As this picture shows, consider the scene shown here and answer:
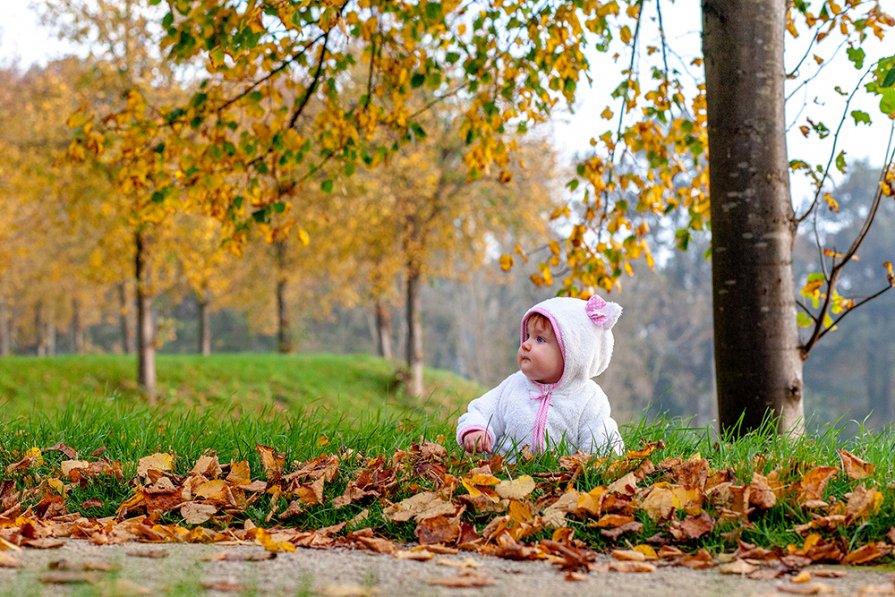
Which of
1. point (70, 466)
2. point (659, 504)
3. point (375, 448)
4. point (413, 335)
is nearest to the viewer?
point (659, 504)

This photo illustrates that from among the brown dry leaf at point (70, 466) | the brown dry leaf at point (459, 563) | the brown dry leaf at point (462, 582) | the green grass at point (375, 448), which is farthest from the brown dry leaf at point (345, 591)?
the brown dry leaf at point (70, 466)

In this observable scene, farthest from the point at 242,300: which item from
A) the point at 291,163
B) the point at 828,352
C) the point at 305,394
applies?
the point at 828,352

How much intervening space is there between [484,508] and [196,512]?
41.5 inches

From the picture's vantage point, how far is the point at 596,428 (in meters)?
3.78

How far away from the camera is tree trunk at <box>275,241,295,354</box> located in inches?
848

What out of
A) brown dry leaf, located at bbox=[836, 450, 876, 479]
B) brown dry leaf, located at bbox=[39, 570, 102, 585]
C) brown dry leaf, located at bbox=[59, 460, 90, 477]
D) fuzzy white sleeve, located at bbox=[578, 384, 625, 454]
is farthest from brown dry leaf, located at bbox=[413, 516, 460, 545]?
brown dry leaf, located at bbox=[59, 460, 90, 477]

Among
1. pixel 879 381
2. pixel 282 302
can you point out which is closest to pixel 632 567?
pixel 282 302

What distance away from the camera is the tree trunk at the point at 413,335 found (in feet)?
56.9

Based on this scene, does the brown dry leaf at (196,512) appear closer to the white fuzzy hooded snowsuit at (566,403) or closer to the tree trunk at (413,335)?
the white fuzzy hooded snowsuit at (566,403)

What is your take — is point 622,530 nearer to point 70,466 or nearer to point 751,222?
point 751,222

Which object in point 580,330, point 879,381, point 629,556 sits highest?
point 580,330

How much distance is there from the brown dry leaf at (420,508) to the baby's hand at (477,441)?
51 cm

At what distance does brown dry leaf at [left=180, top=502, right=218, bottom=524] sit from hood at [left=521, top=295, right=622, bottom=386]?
4.89 ft

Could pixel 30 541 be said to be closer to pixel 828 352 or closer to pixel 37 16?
pixel 37 16
